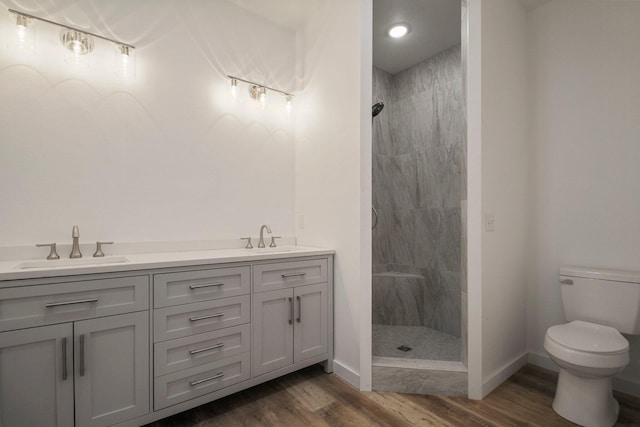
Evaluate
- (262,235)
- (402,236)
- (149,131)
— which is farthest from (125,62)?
(402,236)

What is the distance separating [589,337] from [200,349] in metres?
2.15

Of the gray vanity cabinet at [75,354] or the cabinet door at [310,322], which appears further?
the cabinet door at [310,322]

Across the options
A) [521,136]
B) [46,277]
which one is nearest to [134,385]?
[46,277]

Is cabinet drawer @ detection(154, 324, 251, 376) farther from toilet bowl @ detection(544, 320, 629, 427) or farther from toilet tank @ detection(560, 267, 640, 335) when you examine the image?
toilet tank @ detection(560, 267, 640, 335)

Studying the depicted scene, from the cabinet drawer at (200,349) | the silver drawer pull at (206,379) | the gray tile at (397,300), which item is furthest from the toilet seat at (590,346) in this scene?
the silver drawer pull at (206,379)

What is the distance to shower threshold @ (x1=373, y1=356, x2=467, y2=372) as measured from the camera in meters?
1.91

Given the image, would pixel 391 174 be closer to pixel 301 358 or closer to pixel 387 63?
pixel 387 63

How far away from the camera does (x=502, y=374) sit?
6.75ft

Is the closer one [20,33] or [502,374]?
[20,33]

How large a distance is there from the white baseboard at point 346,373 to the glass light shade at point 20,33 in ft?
8.72

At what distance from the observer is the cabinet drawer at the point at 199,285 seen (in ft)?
5.03

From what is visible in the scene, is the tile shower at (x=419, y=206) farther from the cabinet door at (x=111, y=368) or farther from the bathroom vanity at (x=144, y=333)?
the cabinet door at (x=111, y=368)

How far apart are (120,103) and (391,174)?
98.8 inches

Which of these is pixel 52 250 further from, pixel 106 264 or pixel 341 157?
pixel 341 157
